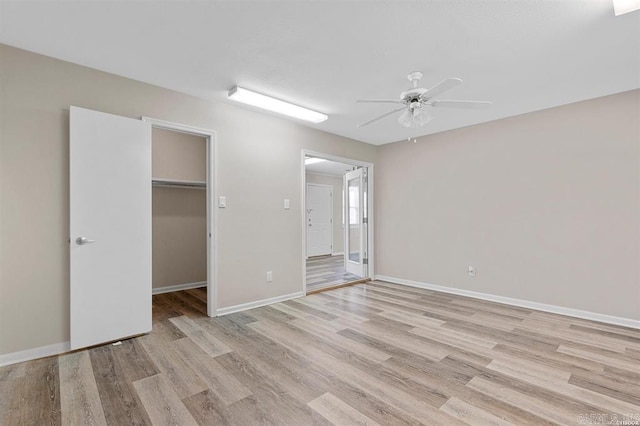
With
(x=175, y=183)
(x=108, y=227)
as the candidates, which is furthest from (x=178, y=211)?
(x=108, y=227)

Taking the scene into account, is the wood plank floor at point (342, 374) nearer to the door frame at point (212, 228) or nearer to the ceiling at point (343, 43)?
the door frame at point (212, 228)

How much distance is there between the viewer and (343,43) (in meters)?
2.28

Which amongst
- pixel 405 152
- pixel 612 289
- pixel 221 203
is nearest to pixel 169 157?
pixel 221 203

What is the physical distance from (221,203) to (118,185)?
1038 millimetres

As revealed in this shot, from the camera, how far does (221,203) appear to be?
3.47 meters

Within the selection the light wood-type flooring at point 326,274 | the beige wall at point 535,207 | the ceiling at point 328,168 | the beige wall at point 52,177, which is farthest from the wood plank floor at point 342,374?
the ceiling at point 328,168

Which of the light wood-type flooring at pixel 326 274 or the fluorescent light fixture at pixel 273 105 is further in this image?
the light wood-type flooring at pixel 326 274

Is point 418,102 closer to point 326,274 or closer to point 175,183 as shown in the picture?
point 175,183

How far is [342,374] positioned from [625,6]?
3.03m

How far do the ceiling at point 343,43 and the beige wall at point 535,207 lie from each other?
55 centimetres

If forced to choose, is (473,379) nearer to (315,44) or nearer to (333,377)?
(333,377)

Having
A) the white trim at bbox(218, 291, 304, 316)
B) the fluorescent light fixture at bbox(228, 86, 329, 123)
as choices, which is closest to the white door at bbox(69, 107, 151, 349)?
the white trim at bbox(218, 291, 304, 316)

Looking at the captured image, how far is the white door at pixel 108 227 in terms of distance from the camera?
2.51 m

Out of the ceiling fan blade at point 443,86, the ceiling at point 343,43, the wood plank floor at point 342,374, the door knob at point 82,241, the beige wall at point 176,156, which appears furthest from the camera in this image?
the beige wall at point 176,156
